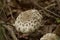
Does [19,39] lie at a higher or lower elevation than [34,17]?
lower

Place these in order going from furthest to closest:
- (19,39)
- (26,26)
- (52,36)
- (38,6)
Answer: (38,6) → (19,39) → (26,26) → (52,36)

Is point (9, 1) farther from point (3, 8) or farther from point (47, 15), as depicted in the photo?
point (47, 15)

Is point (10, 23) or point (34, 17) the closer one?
point (34, 17)

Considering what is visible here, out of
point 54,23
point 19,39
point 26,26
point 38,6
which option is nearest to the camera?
point 26,26

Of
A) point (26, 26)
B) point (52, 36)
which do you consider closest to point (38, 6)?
point (26, 26)

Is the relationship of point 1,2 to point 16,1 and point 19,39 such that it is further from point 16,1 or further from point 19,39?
point 19,39

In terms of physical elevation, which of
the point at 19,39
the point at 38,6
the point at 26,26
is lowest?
the point at 19,39
